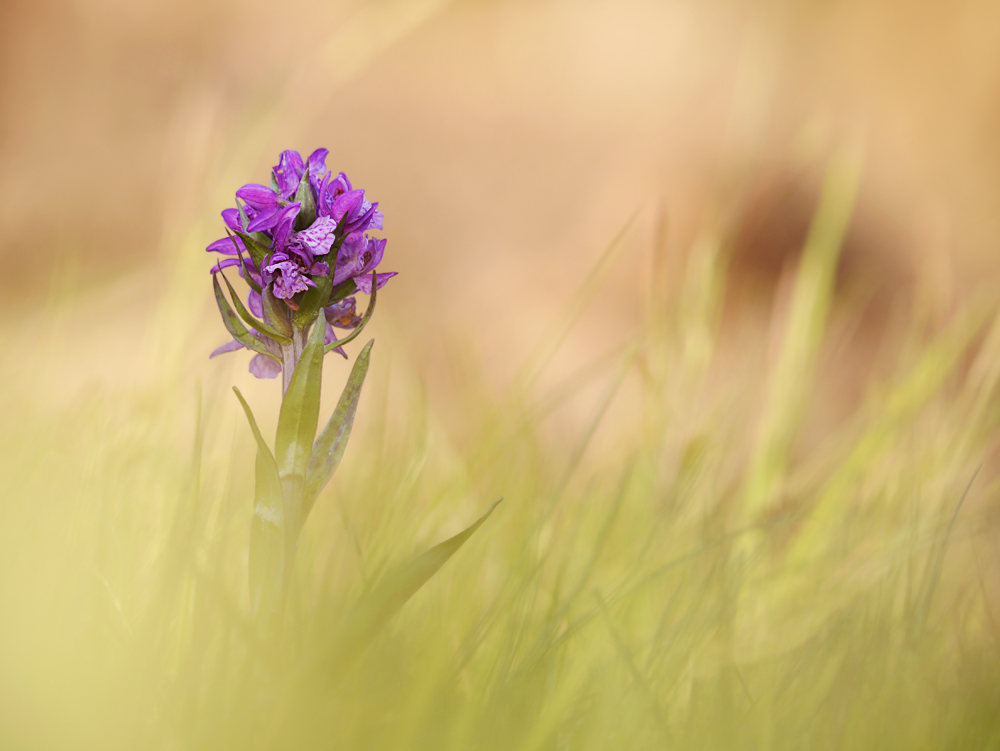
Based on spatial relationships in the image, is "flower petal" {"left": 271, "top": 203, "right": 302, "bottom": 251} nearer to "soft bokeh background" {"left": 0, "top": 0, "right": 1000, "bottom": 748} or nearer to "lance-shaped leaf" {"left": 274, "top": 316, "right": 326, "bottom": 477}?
"lance-shaped leaf" {"left": 274, "top": 316, "right": 326, "bottom": 477}

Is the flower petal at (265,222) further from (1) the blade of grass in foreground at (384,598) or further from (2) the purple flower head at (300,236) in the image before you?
(1) the blade of grass in foreground at (384,598)

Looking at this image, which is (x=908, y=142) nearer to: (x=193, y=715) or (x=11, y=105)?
(x=193, y=715)

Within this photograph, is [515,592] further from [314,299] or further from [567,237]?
[567,237]

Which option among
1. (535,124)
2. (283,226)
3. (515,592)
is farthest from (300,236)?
(535,124)

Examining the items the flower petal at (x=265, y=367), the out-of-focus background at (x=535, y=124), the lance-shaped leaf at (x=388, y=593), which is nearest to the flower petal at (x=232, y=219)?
the flower petal at (x=265, y=367)

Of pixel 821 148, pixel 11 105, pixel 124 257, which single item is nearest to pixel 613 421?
pixel 821 148

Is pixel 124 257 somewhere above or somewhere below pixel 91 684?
above

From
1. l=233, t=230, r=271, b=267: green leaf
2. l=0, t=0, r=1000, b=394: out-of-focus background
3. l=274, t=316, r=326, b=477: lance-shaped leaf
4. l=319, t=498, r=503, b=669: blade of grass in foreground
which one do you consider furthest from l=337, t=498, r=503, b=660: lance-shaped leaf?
l=0, t=0, r=1000, b=394: out-of-focus background
